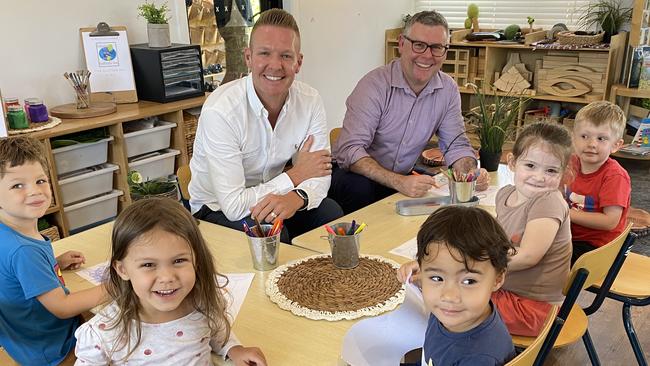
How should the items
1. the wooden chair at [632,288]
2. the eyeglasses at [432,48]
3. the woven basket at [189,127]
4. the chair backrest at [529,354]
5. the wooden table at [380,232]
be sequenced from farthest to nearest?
the woven basket at [189,127]
the eyeglasses at [432,48]
the wooden chair at [632,288]
the wooden table at [380,232]
the chair backrest at [529,354]

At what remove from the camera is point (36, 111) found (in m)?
2.74

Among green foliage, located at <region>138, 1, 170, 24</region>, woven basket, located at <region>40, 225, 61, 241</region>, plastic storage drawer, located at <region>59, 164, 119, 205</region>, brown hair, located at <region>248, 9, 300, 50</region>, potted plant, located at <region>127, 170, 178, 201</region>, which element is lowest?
woven basket, located at <region>40, 225, 61, 241</region>

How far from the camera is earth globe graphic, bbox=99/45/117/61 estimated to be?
3.08 meters

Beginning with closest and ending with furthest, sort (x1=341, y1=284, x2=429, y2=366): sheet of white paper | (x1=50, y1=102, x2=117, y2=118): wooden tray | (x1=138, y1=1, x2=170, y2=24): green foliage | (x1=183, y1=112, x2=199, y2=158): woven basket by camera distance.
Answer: (x1=341, y1=284, x2=429, y2=366): sheet of white paper, (x1=50, y1=102, x2=117, y2=118): wooden tray, (x1=138, y1=1, x2=170, y2=24): green foliage, (x1=183, y1=112, x2=199, y2=158): woven basket

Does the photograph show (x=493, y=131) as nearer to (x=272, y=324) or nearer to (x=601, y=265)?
(x=601, y=265)

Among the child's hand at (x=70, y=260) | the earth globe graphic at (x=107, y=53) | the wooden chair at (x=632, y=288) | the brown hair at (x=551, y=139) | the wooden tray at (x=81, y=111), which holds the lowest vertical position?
the wooden chair at (x=632, y=288)

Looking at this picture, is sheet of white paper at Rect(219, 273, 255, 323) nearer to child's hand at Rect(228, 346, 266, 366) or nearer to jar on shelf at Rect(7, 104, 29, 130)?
child's hand at Rect(228, 346, 266, 366)

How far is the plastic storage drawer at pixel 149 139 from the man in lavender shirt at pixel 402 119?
3.51 ft

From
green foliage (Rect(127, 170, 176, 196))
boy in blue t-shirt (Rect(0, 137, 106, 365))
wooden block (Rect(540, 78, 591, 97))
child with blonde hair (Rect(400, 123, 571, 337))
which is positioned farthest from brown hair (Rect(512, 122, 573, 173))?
wooden block (Rect(540, 78, 591, 97))

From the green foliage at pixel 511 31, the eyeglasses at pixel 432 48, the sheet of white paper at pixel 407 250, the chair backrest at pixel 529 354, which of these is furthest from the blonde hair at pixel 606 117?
the green foliage at pixel 511 31

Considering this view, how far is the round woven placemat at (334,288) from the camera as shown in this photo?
1319mm

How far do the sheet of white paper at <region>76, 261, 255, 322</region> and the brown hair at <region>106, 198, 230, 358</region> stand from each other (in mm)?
130

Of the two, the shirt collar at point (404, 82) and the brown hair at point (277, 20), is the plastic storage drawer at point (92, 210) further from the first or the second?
the shirt collar at point (404, 82)

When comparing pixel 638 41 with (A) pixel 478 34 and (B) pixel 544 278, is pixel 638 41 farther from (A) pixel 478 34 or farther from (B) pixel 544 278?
(B) pixel 544 278
